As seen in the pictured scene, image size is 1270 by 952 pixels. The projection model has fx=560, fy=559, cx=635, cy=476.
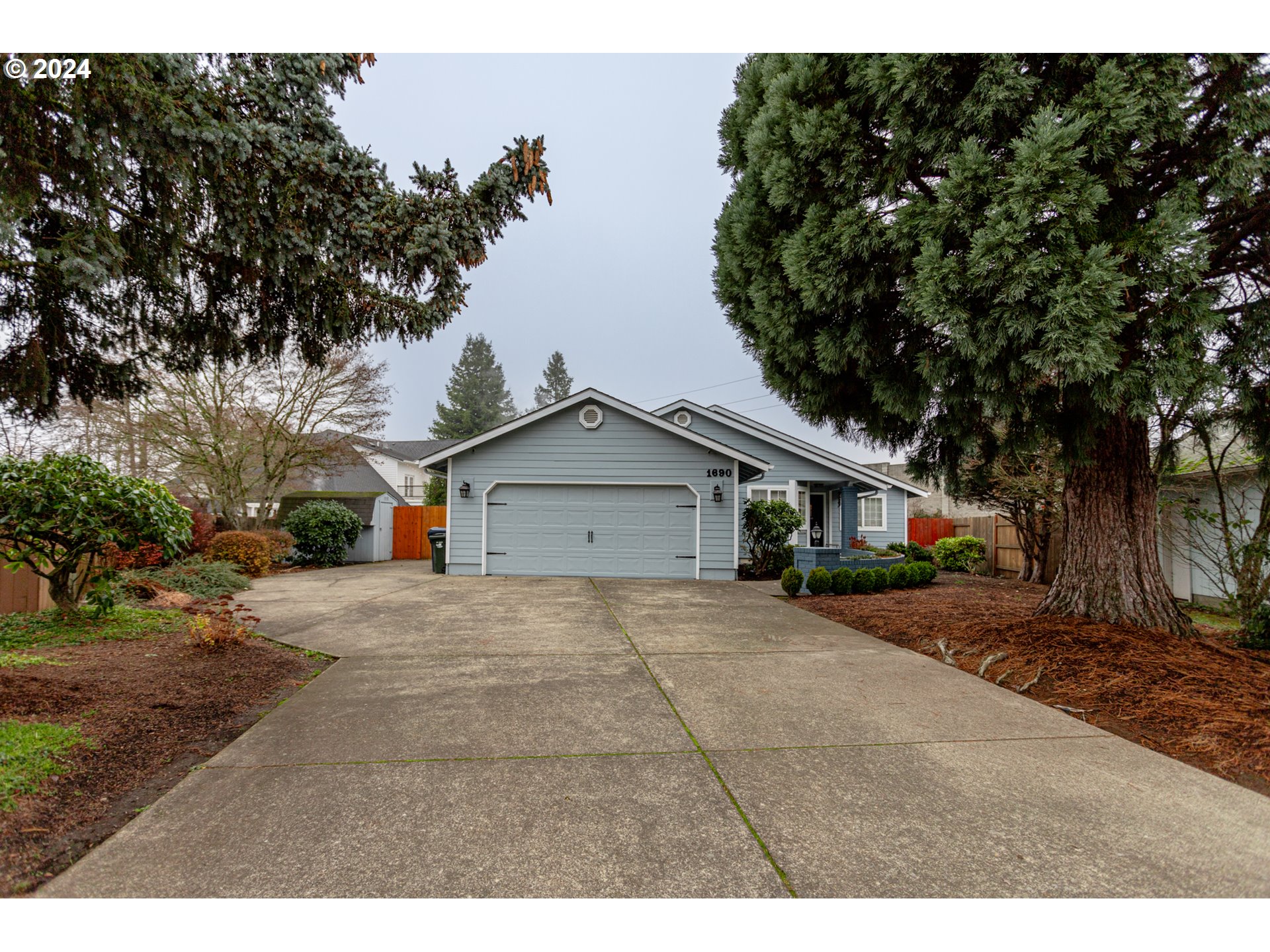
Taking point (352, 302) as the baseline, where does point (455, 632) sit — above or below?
below

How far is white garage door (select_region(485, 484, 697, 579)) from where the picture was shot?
1150cm

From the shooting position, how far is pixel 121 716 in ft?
10.7

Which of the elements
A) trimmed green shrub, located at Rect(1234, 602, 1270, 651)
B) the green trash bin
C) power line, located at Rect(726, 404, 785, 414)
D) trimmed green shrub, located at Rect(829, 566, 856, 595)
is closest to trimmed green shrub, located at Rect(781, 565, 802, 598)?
trimmed green shrub, located at Rect(829, 566, 856, 595)

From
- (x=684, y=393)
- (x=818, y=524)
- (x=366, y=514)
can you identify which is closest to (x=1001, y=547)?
(x=818, y=524)

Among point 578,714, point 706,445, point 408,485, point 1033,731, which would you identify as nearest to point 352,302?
point 578,714

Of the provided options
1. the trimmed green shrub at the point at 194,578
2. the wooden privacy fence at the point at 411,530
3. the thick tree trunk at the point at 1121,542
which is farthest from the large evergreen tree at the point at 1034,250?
the wooden privacy fence at the point at 411,530

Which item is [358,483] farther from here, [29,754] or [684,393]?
[29,754]

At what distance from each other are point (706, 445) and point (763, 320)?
6.12 meters

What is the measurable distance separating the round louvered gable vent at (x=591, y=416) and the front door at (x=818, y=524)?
7.33 m

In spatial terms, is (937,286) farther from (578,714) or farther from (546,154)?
(578,714)

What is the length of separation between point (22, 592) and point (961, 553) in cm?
1713

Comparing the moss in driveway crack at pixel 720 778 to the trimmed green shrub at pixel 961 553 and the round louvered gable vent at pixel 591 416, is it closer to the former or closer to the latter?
the round louvered gable vent at pixel 591 416

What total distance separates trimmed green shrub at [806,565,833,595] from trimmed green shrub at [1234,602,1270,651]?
468 centimetres

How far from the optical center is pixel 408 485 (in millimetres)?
33688
